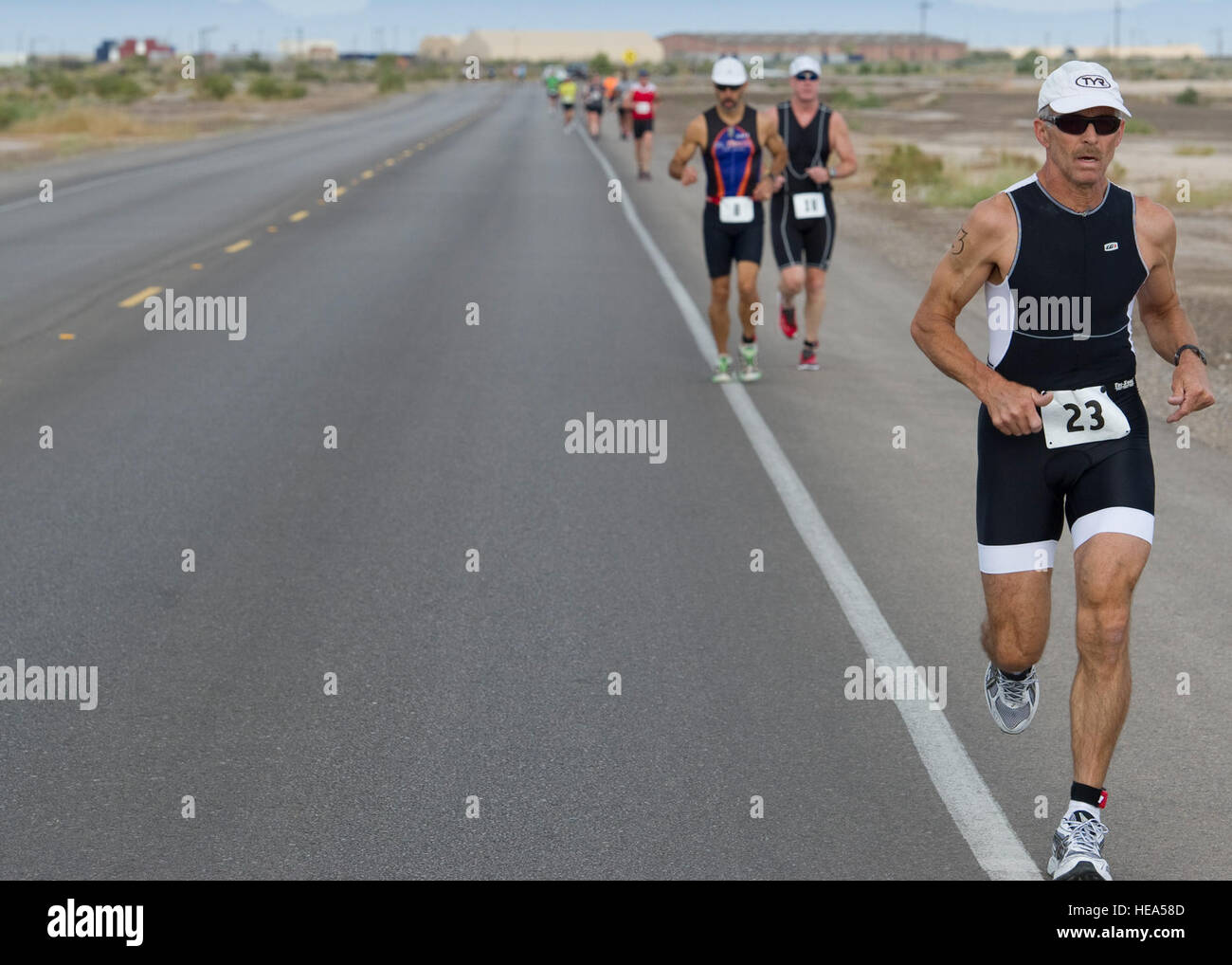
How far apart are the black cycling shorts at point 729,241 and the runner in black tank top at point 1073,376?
21.7ft

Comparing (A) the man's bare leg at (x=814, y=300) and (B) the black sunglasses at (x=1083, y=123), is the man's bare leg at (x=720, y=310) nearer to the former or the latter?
(A) the man's bare leg at (x=814, y=300)

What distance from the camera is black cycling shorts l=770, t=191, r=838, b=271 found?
1254 centimetres

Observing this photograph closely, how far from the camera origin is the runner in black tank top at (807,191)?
12.3m

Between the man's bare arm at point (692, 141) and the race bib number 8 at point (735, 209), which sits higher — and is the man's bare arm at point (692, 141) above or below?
above

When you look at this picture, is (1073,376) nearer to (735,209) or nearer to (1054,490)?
(1054,490)

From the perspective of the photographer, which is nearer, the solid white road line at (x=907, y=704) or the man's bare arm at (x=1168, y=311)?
the solid white road line at (x=907, y=704)

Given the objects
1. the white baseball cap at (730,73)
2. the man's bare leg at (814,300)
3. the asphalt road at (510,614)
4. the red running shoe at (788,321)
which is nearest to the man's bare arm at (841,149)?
the man's bare leg at (814,300)

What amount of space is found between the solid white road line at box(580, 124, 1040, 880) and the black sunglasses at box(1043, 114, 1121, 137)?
1.95m

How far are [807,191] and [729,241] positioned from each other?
103 cm

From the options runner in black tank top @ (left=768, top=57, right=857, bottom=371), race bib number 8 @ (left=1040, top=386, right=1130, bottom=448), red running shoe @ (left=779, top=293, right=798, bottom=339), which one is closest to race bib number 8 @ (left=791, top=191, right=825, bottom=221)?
runner in black tank top @ (left=768, top=57, right=857, bottom=371)

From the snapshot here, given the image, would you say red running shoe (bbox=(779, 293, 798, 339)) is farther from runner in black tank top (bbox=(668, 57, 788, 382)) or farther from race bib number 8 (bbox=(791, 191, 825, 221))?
runner in black tank top (bbox=(668, 57, 788, 382))

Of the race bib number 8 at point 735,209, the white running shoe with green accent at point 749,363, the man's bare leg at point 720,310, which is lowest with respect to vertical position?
the white running shoe with green accent at point 749,363

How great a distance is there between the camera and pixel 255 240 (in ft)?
70.3
